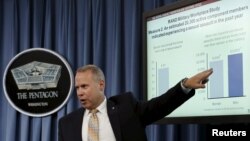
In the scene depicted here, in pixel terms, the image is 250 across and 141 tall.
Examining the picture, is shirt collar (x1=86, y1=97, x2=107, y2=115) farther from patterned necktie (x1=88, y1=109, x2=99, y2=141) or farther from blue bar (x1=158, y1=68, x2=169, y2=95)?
blue bar (x1=158, y1=68, x2=169, y2=95)

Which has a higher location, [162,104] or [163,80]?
[163,80]

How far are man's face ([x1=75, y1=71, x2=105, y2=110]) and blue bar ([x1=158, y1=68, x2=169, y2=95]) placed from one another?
0.41m

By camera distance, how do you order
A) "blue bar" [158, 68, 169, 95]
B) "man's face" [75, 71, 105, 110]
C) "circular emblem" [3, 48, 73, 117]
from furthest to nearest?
"circular emblem" [3, 48, 73, 117], "blue bar" [158, 68, 169, 95], "man's face" [75, 71, 105, 110]

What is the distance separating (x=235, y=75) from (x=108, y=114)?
2.39 feet

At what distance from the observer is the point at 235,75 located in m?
2.44

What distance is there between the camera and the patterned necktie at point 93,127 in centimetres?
260

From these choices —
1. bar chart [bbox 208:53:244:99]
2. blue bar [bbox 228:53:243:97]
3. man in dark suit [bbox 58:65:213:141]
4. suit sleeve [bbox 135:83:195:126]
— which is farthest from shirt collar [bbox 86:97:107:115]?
blue bar [bbox 228:53:243:97]

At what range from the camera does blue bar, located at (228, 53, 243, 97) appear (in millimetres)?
2412

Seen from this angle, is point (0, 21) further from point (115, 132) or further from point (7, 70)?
point (115, 132)

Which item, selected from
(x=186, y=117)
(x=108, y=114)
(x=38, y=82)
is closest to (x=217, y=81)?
(x=186, y=117)

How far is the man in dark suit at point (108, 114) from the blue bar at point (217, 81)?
287mm
